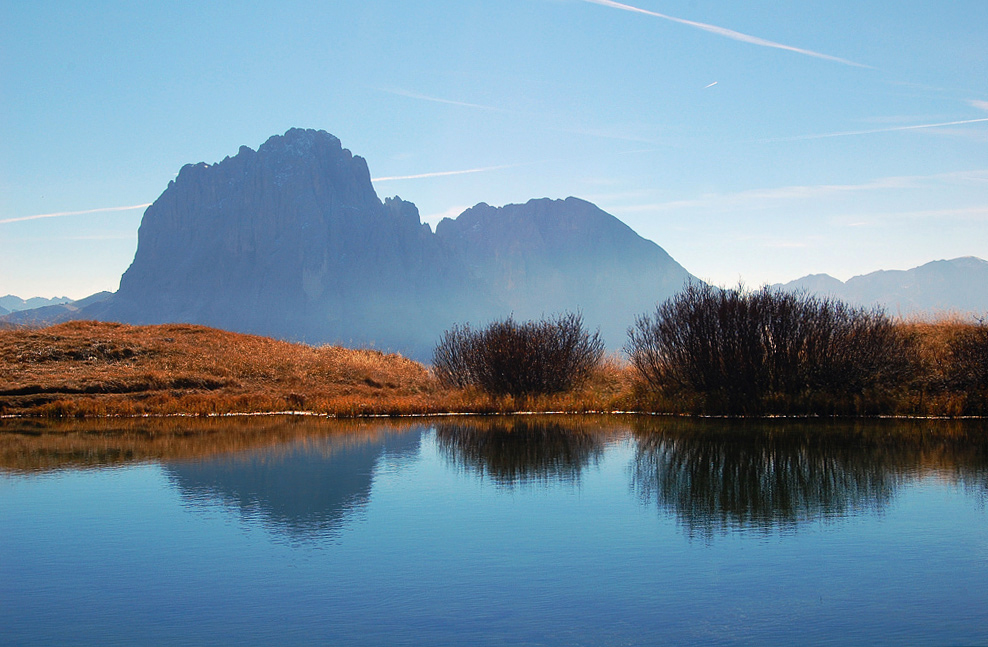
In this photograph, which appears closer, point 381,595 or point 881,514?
point 381,595

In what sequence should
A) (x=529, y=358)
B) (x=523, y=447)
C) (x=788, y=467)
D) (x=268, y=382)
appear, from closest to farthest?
(x=788, y=467) → (x=523, y=447) → (x=529, y=358) → (x=268, y=382)

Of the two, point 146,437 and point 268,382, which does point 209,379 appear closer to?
point 268,382

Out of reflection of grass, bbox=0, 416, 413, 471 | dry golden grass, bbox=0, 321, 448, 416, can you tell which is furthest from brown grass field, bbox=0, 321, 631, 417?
reflection of grass, bbox=0, 416, 413, 471

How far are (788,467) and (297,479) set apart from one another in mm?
8290

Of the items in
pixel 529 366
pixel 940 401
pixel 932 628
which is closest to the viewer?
pixel 932 628

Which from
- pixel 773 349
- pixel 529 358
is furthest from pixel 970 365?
pixel 529 358

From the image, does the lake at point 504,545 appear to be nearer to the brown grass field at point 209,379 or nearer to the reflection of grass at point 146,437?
the reflection of grass at point 146,437

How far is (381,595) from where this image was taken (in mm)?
7457

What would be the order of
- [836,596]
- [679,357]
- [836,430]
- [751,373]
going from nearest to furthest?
[836,596] < [836,430] < [751,373] < [679,357]

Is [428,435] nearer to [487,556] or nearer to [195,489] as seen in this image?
[195,489]

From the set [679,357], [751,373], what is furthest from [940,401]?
[679,357]

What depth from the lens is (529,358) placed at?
28859 millimetres

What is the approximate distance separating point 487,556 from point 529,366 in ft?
66.4

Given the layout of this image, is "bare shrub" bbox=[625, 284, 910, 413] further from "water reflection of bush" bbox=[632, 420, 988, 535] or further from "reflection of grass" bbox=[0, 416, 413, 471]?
"reflection of grass" bbox=[0, 416, 413, 471]
